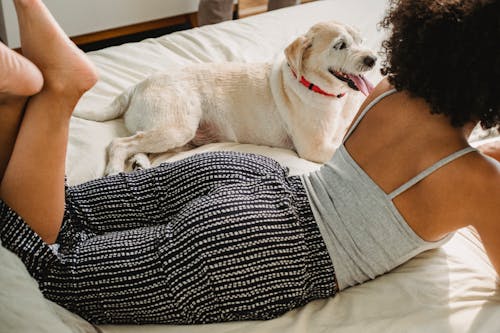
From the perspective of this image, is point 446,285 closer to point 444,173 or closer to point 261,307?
point 444,173

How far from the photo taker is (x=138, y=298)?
43.2 inches

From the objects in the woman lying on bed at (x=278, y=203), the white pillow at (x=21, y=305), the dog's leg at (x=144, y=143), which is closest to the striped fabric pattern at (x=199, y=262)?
the woman lying on bed at (x=278, y=203)

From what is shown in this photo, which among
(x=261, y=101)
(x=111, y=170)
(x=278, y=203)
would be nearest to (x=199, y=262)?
(x=278, y=203)

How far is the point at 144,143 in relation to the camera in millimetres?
1686

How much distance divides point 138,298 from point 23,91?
18.9 inches

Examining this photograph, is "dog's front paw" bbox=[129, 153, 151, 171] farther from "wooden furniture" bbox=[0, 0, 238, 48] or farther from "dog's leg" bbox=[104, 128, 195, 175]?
"wooden furniture" bbox=[0, 0, 238, 48]

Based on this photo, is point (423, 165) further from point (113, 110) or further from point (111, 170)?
point (113, 110)

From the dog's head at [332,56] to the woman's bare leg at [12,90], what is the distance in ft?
2.89

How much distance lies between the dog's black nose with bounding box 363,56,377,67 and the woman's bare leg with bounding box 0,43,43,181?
99 cm

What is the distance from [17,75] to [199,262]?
20.1 inches

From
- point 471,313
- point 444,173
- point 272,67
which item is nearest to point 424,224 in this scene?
point 444,173

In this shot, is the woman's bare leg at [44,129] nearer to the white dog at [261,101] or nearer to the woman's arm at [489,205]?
the white dog at [261,101]

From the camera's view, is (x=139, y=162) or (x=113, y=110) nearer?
(x=139, y=162)

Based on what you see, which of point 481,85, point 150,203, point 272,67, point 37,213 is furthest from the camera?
point 272,67
